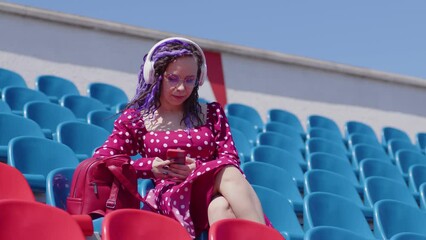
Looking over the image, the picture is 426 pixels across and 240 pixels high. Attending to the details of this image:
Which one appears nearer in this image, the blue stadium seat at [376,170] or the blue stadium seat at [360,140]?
the blue stadium seat at [376,170]

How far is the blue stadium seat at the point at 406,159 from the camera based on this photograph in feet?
18.2

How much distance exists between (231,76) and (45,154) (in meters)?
3.80

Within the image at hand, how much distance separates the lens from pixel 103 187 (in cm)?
255

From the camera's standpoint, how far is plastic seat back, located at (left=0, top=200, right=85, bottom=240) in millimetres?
1946

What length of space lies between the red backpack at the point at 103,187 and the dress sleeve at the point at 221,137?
0.98ft

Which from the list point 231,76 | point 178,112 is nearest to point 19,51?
point 231,76

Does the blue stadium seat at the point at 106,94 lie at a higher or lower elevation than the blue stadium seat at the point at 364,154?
lower

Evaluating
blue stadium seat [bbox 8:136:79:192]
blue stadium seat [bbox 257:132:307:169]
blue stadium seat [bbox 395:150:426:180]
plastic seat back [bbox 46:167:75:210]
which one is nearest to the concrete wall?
blue stadium seat [bbox 395:150:426:180]

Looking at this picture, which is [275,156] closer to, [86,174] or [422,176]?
[422,176]

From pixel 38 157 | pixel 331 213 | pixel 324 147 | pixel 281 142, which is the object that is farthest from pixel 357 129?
pixel 38 157

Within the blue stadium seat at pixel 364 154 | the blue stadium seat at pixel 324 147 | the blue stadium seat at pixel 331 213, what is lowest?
the blue stadium seat at pixel 331 213

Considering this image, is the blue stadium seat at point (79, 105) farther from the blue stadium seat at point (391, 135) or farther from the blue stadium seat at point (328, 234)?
the blue stadium seat at point (391, 135)

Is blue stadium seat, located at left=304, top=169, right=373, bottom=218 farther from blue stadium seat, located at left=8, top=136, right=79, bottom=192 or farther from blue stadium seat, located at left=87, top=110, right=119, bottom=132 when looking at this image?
blue stadium seat, located at left=8, top=136, right=79, bottom=192

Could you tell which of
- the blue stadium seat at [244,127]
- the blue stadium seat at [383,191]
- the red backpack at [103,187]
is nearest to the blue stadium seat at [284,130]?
the blue stadium seat at [244,127]
